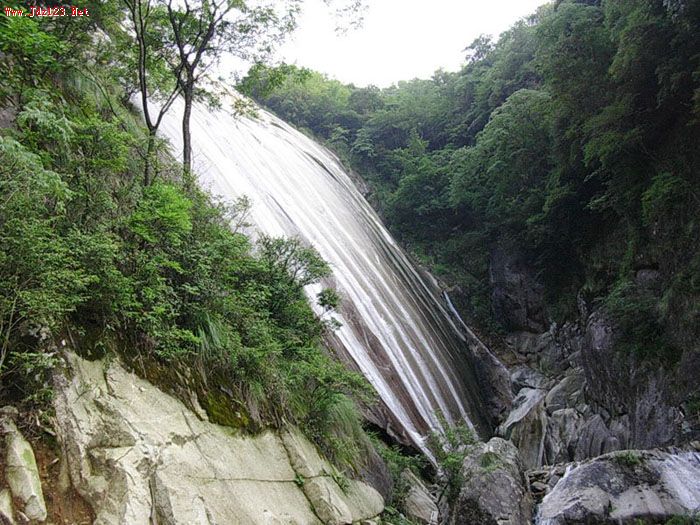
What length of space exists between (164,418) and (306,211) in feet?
33.4

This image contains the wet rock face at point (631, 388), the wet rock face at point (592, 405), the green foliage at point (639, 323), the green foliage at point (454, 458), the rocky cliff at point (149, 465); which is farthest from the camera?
the green foliage at point (639, 323)

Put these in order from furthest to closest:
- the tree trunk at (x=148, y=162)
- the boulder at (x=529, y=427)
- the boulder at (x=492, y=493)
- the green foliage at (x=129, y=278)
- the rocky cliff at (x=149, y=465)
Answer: the boulder at (x=529, y=427) < the boulder at (x=492, y=493) < the tree trunk at (x=148, y=162) < the green foliage at (x=129, y=278) < the rocky cliff at (x=149, y=465)

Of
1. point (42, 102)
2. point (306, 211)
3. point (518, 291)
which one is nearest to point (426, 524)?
point (42, 102)

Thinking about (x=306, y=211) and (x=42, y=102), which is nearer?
(x=42, y=102)

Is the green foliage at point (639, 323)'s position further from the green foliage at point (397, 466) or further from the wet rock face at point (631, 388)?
the green foliage at point (397, 466)

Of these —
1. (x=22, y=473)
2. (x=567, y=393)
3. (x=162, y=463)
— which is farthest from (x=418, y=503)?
(x=22, y=473)

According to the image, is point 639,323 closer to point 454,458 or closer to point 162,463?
point 454,458

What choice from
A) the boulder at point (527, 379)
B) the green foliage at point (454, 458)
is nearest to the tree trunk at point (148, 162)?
the green foliage at point (454, 458)

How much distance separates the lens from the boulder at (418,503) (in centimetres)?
685

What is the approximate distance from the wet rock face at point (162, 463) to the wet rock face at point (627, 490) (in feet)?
9.44

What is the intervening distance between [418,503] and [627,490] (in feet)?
9.33

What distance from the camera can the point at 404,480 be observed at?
7.34 m

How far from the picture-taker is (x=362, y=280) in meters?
12.5

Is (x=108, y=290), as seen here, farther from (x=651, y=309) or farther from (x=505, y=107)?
(x=505, y=107)
